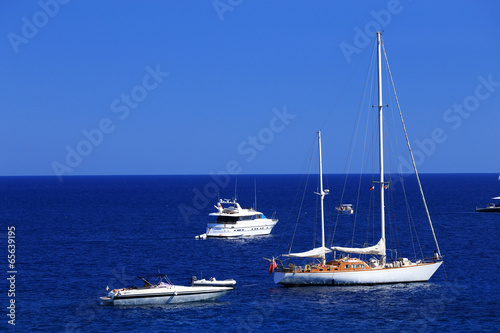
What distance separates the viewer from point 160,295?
5484cm

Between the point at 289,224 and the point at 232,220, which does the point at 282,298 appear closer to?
the point at 232,220

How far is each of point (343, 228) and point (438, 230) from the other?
684 inches

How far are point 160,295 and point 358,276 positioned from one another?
63.8 feet

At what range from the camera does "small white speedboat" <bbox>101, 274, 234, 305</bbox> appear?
178ft

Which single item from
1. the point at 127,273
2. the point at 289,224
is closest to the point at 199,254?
the point at 127,273

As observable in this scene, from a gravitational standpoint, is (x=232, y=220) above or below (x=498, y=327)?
above

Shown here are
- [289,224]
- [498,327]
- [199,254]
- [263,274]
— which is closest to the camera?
[498,327]

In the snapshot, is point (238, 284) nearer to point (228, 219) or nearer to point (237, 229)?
point (237, 229)

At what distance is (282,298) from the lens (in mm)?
57312

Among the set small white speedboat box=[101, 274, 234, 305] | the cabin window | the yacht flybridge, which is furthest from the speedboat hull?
the cabin window

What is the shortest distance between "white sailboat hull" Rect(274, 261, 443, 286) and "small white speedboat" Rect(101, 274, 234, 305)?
848cm

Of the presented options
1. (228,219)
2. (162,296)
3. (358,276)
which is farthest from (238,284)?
(228,219)

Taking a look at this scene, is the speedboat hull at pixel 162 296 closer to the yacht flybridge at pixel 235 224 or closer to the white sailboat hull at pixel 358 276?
the white sailboat hull at pixel 358 276

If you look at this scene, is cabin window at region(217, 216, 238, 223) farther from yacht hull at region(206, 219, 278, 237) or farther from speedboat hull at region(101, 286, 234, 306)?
speedboat hull at region(101, 286, 234, 306)
